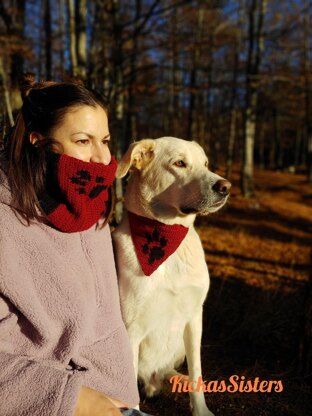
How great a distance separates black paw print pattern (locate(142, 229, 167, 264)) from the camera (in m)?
2.10

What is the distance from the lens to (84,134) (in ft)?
5.36

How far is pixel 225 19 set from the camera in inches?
650

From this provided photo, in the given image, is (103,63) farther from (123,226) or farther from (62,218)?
(62,218)

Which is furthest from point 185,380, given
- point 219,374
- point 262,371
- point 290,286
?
point 290,286

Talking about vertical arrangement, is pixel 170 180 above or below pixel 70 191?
below

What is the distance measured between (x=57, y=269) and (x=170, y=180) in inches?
39.1

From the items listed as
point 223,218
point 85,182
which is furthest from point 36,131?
point 223,218

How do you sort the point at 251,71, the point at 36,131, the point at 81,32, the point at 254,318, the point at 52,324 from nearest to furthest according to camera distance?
the point at 52,324 → the point at 36,131 → the point at 254,318 → the point at 81,32 → the point at 251,71

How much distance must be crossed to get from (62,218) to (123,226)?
0.76 meters

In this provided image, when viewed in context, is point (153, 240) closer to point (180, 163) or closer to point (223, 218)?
point (180, 163)

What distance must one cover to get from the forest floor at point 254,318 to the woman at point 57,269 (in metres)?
1.07

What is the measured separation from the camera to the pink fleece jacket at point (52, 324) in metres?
1.33

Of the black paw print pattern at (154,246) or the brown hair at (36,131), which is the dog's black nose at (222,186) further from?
the brown hair at (36,131)

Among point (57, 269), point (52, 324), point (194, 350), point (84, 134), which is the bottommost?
point (194, 350)
